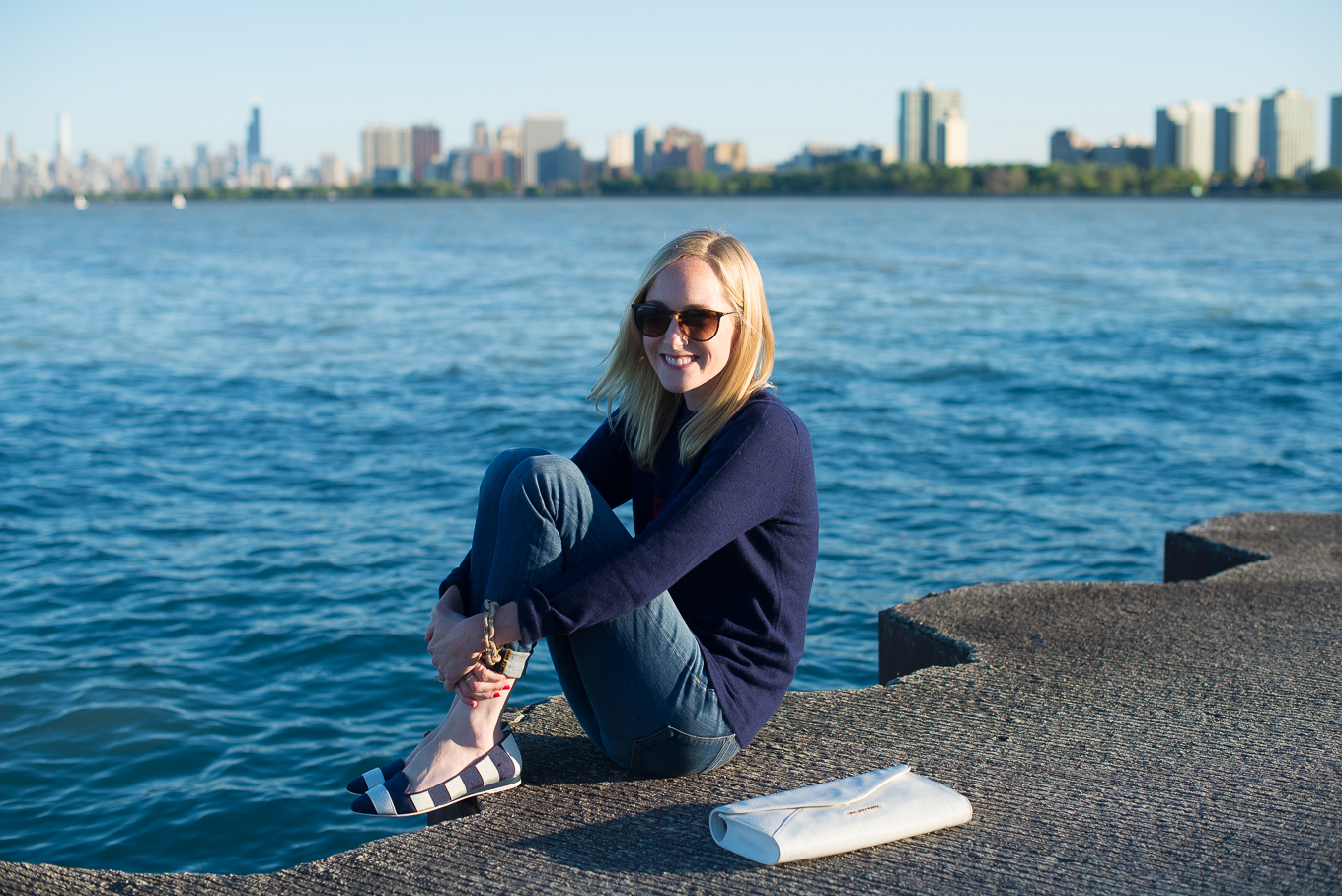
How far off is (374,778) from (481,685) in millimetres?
461

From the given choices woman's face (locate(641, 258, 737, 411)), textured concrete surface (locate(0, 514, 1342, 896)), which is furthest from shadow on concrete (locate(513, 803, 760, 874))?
woman's face (locate(641, 258, 737, 411))

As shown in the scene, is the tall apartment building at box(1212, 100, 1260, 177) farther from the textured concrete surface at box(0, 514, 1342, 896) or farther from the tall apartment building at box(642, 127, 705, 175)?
the textured concrete surface at box(0, 514, 1342, 896)

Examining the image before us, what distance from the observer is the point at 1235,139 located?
15375cm

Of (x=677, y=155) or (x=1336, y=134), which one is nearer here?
(x=1336, y=134)

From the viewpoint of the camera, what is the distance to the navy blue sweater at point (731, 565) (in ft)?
8.55

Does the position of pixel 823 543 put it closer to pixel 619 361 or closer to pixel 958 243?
pixel 619 361

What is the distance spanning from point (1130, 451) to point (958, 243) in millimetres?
37192

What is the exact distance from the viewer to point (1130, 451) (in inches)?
434

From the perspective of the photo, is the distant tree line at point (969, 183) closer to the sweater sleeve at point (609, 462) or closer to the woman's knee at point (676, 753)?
the sweater sleeve at point (609, 462)

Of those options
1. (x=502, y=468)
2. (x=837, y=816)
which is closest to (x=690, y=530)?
(x=502, y=468)

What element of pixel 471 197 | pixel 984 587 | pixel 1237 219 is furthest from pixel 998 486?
pixel 471 197

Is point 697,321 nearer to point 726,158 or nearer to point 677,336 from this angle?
point 677,336

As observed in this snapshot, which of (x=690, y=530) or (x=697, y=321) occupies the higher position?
(x=697, y=321)

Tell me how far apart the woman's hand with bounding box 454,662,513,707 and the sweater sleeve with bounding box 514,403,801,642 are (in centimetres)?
18
